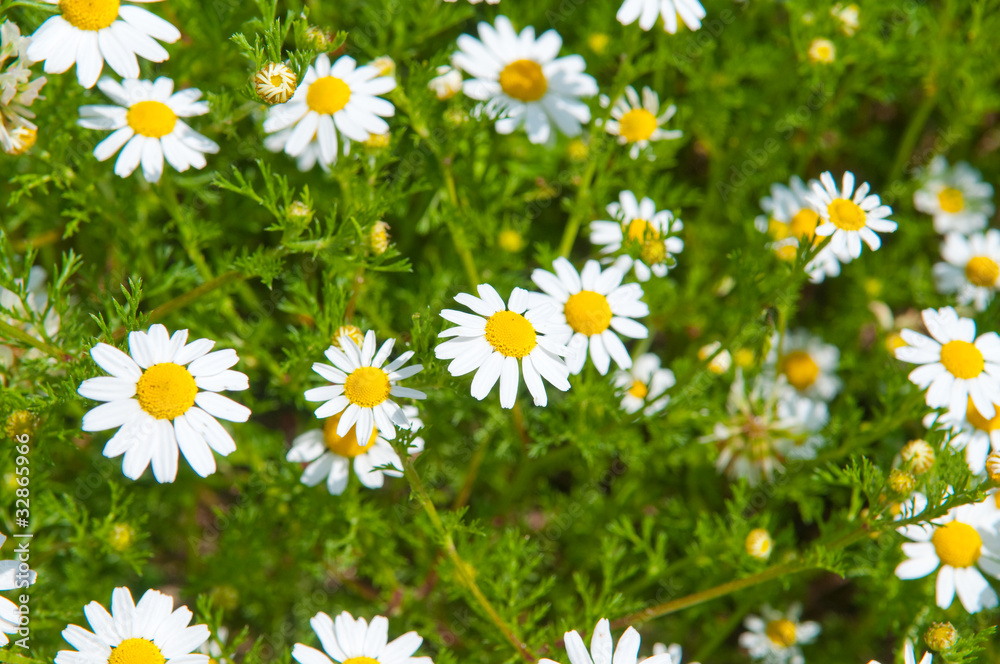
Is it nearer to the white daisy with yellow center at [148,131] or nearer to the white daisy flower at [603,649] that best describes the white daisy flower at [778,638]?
the white daisy flower at [603,649]

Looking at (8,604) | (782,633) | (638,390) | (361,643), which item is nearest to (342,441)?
(361,643)

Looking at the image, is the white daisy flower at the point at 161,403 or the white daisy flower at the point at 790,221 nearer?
the white daisy flower at the point at 161,403

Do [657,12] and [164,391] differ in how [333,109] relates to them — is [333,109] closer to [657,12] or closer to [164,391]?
[164,391]

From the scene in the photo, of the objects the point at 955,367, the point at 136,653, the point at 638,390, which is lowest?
the point at 136,653

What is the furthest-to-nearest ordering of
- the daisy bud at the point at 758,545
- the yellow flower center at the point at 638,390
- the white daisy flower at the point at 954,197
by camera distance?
the white daisy flower at the point at 954,197, the yellow flower center at the point at 638,390, the daisy bud at the point at 758,545

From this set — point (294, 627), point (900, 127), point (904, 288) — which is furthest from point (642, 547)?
point (900, 127)

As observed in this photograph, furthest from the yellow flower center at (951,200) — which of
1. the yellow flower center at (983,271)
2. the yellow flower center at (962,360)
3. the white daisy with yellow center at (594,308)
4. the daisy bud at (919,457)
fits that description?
the white daisy with yellow center at (594,308)

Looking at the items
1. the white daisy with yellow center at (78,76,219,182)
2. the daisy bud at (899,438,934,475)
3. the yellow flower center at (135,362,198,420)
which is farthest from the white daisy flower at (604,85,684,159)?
the yellow flower center at (135,362,198,420)
